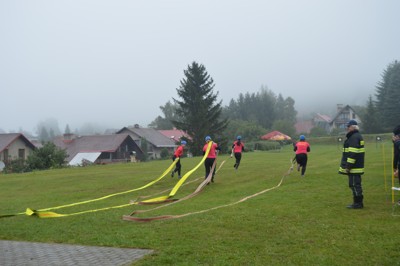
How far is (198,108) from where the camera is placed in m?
69.2

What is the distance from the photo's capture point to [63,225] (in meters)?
10.8

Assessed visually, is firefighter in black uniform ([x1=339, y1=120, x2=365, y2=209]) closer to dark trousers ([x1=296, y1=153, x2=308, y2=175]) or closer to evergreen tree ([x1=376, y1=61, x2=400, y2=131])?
dark trousers ([x1=296, y1=153, x2=308, y2=175])

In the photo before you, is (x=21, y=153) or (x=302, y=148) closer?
(x=302, y=148)

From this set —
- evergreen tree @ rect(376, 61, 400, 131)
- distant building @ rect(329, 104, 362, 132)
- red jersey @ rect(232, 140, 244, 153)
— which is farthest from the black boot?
distant building @ rect(329, 104, 362, 132)

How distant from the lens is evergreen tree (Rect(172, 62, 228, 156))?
68.1 meters

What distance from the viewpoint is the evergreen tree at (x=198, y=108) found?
68.1m

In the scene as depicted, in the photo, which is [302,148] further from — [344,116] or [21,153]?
[344,116]

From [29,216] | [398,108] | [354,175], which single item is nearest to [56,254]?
[29,216]

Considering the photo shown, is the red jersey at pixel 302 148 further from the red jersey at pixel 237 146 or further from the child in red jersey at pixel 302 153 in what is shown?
the red jersey at pixel 237 146

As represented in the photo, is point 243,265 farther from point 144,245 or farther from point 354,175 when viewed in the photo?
point 354,175

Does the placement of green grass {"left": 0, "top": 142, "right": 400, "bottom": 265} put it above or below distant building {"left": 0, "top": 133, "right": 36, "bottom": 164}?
below

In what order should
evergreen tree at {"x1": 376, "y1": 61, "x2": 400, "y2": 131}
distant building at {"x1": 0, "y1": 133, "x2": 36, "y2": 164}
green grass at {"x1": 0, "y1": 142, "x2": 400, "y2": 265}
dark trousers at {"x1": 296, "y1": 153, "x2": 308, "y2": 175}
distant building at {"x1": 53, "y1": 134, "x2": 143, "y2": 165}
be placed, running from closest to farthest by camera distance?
green grass at {"x1": 0, "y1": 142, "x2": 400, "y2": 265} < dark trousers at {"x1": 296, "y1": 153, "x2": 308, "y2": 175} < distant building at {"x1": 0, "y1": 133, "x2": 36, "y2": 164} < distant building at {"x1": 53, "y1": 134, "x2": 143, "y2": 165} < evergreen tree at {"x1": 376, "y1": 61, "x2": 400, "y2": 131}

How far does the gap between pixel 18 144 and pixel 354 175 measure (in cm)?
5751

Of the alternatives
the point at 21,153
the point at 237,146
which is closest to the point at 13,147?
the point at 21,153
